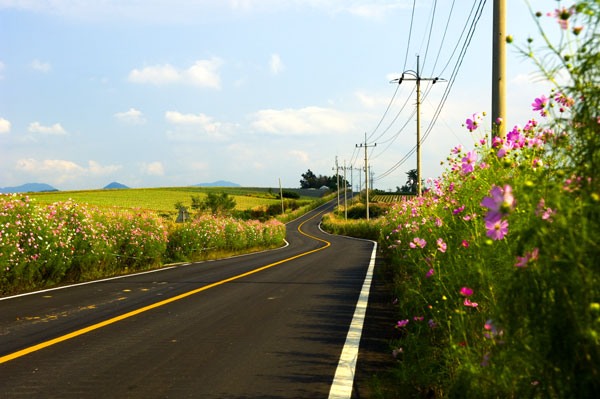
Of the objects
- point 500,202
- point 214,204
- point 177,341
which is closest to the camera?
point 500,202

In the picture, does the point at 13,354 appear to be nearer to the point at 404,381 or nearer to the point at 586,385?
the point at 404,381

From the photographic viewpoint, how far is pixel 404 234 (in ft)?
36.4

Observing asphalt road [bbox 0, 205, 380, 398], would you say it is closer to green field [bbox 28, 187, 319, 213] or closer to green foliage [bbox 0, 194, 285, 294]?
green foliage [bbox 0, 194, 285, 294]

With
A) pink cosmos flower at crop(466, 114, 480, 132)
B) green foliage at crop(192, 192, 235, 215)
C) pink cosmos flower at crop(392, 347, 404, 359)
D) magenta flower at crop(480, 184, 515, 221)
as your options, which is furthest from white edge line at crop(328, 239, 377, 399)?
green foliage at crop(192, 192, 235, 215)

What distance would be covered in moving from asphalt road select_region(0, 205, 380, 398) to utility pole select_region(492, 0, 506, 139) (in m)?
3.81

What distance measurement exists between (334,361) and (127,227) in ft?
37.4

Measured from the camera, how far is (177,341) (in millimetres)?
5457

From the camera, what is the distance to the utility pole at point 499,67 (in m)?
6.92

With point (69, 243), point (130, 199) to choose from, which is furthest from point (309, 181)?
point (69, 243)

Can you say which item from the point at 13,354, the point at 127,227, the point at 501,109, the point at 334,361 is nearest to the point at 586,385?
the point at 334,361

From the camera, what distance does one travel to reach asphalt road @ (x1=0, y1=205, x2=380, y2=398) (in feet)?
13.3

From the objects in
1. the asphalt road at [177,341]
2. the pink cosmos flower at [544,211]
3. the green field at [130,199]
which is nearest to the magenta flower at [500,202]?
the pink cosmos flower at [544,211]

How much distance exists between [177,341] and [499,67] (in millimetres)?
6080

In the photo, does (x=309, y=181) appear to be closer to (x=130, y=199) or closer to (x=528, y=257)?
(x=130, y=199)
